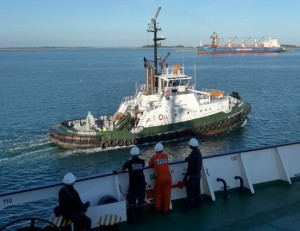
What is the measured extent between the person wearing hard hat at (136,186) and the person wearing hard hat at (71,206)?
1010 mm

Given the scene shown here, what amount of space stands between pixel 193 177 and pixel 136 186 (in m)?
1.10

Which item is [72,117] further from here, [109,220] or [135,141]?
[109,220]

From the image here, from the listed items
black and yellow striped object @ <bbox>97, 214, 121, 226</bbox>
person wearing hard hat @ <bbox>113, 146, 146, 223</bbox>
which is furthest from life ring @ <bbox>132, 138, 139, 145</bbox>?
black and yellow striped object @ <bbox>97, 214, 121, 226</bbox>

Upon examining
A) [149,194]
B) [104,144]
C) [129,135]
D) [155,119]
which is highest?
[149,194]

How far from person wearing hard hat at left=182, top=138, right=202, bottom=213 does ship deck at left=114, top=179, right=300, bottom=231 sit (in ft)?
0.49

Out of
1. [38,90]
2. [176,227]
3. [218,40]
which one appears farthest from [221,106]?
[218,40]

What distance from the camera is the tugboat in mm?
20812

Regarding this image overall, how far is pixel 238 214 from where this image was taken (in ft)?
21.0

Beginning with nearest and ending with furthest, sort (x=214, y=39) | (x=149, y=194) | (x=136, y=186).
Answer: (x=136, y=186) < (x=149, y=194) < (x=214, y=39)

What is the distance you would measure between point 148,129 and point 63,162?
5299 mm

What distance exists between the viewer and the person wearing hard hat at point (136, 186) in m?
6.13

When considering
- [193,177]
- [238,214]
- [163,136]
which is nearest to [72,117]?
[163,136]

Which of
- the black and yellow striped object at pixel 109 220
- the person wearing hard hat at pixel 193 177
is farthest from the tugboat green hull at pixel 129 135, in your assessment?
the black and yellow striped object at pixel 109 220

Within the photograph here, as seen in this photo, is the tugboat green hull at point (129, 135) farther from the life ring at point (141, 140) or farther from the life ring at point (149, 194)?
the life ring at point (149, 194)
